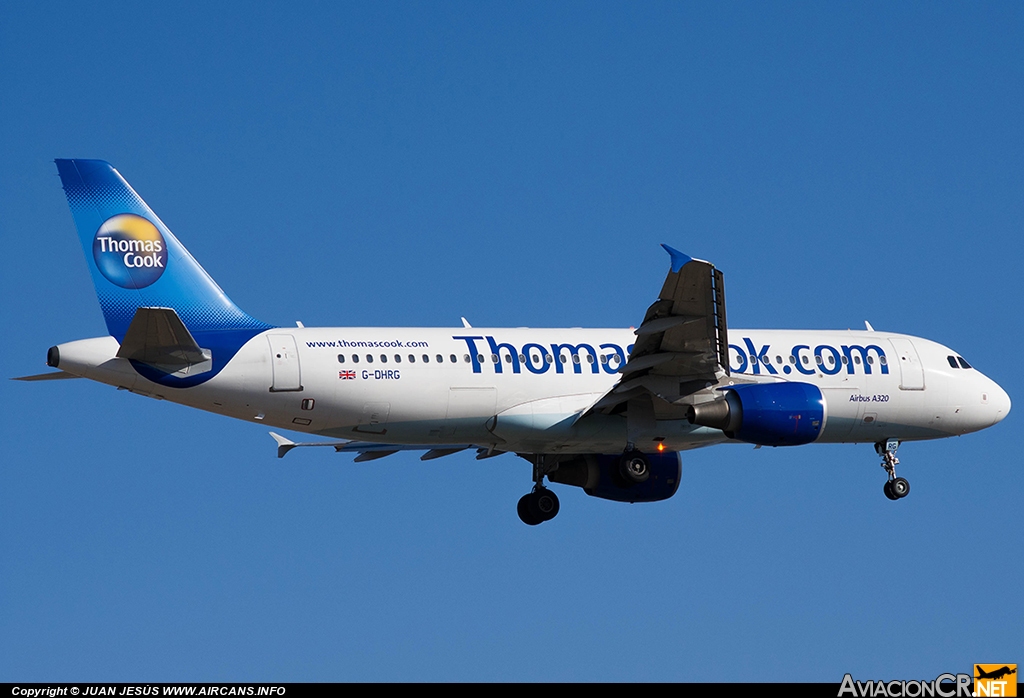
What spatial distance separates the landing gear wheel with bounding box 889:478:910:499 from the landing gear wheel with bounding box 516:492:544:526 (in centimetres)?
888

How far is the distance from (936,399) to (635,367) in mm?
9528

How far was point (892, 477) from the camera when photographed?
36.0m

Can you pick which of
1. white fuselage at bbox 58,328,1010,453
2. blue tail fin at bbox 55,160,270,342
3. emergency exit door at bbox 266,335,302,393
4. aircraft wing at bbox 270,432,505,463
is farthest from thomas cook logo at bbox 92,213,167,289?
aircraft wing at bbox 270,432,505,463

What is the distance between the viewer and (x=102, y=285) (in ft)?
94.3

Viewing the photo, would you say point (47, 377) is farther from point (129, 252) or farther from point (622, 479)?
point (622, 479)

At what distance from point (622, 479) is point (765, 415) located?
603 cm

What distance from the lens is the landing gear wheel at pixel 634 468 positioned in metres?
32.5

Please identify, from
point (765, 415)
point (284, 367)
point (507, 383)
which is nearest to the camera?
point (284, 367)

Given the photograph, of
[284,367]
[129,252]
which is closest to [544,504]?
[284,367]

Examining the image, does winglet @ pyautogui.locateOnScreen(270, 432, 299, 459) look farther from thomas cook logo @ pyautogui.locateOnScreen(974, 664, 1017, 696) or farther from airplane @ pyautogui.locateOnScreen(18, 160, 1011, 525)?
thomas cook logo @ pyautogui.locateOnScreen(974, 664, 1017, 696)

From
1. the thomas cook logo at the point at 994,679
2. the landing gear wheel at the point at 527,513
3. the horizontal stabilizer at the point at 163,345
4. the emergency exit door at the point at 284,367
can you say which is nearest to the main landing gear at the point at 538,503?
the landing gear wheel at the point at 527,513

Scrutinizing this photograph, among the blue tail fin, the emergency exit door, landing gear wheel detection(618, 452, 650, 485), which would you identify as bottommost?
landing gear wheel detection(618, 452, 650, 485)

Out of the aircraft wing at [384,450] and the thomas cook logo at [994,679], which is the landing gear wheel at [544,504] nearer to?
the aircraft wing at [384,450]

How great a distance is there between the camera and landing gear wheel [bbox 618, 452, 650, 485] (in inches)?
1281
